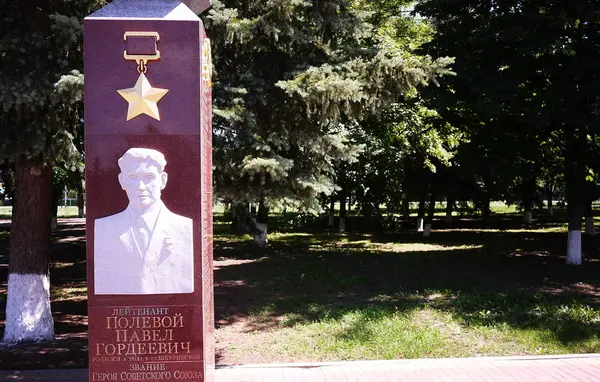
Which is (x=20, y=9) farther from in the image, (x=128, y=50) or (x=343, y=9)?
(x=343, y=9)

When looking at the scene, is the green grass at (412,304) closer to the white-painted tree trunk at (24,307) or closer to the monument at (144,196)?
the white-painted tree trunk at (24,307)

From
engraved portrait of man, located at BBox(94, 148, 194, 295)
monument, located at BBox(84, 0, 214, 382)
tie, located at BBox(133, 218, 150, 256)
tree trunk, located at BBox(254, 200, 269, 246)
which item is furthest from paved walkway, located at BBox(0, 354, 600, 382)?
tree trunk, located at BBox(254, 200, 269, 246)

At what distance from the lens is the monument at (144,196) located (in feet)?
12.7

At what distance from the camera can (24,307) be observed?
698cm

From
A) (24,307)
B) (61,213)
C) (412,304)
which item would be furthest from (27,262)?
(61,213)

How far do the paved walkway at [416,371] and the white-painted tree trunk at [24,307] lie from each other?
1.24 m

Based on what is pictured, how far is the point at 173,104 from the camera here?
12.8ft

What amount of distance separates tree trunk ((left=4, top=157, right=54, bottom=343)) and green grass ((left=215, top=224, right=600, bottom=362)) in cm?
251

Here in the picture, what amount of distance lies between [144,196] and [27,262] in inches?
158

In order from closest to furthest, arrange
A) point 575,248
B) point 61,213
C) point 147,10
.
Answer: point 147,10 < point 575,248 < point 61,213

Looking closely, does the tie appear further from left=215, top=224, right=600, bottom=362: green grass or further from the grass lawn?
left=215, top=224, right=600, bottom=362: green grass

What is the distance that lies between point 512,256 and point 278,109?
10.7 metres

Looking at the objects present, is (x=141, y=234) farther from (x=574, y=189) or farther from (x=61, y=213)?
(x=61, y=213)

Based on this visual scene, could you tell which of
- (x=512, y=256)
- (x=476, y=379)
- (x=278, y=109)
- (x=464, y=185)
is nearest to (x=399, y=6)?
(x=464, y=185)
